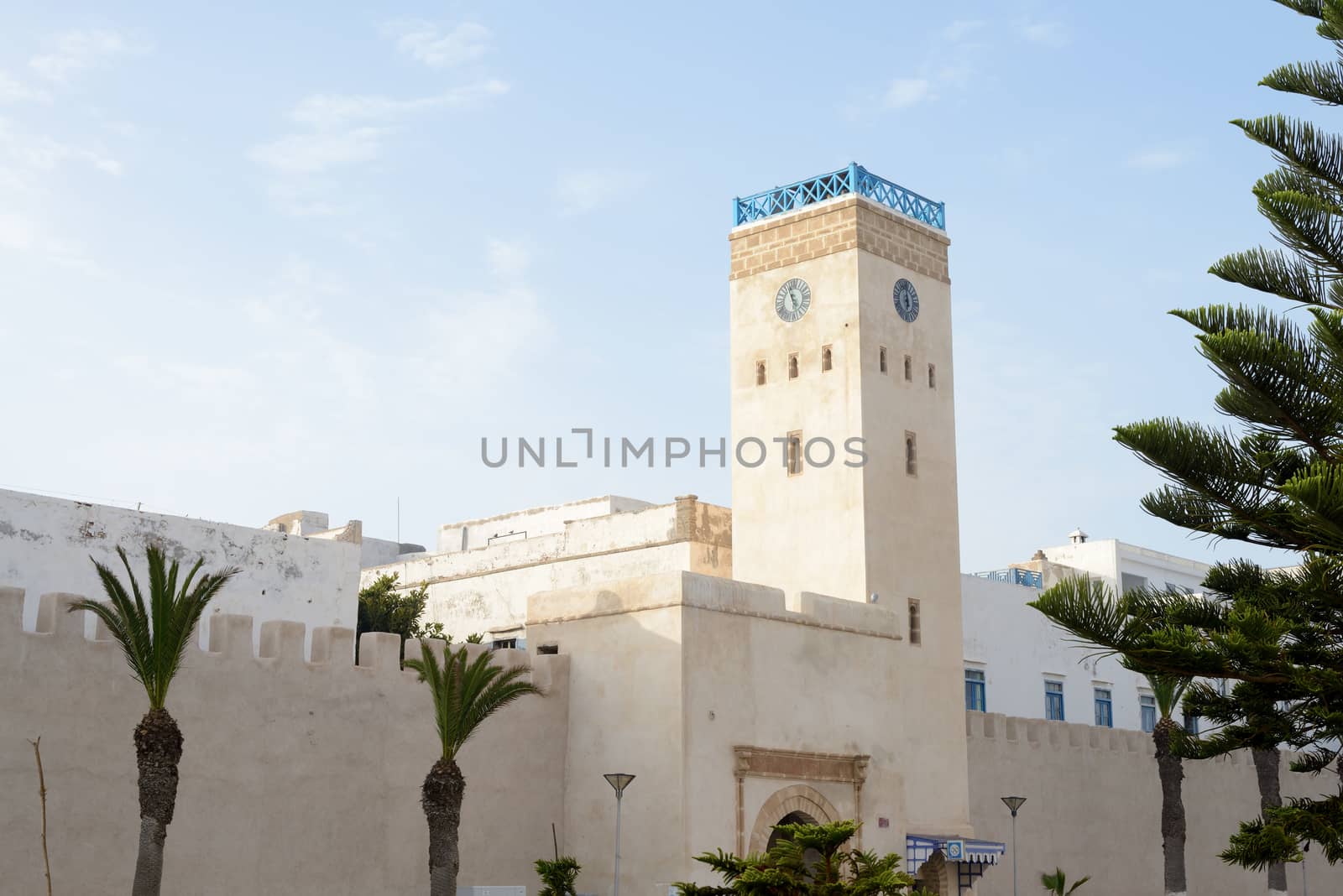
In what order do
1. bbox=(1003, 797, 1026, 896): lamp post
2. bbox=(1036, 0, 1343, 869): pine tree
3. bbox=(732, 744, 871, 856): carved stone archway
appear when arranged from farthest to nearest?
bbox=(1003, 797, 1026, 896): lamp post → bbox=(732, 744, 871, 856): carved stone archway → bbox=(1036, 0, 1343, 869): pine tree

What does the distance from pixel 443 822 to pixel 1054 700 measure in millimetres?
19294

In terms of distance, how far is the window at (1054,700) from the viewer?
1189 inches

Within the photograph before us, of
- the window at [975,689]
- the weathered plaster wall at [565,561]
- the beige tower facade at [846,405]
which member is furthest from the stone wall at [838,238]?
the window at [975,689]

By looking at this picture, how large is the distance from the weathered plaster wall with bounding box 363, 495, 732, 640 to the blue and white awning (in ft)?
28.7

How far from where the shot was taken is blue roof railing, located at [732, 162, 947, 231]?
66.1ft

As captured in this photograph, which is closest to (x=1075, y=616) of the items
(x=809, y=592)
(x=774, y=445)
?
(x=809, y=592)

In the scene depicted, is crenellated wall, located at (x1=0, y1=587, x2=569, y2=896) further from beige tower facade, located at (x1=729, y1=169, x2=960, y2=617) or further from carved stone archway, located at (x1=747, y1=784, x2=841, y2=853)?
beige tower facade, located at (x1=729, y1=169, x2=960, y2=617)

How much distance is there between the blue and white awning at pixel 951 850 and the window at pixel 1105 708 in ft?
37.9

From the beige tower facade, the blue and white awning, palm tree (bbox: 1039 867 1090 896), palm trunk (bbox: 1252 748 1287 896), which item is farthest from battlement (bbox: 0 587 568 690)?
palm trunk (bbox: 1252 748 1287 896)

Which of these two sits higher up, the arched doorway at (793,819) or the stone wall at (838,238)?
the stone wall at (838,238)

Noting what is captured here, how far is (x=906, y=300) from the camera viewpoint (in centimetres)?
2039

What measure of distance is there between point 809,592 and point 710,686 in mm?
2213

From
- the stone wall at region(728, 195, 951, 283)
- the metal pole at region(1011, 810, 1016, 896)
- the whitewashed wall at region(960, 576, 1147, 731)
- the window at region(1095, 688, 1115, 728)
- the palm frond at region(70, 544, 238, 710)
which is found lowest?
the metal pole at region(1011, 810, 1016, 896)

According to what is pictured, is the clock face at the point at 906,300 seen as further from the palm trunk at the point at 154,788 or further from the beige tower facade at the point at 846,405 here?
the palm trunk at the point at 154,788
